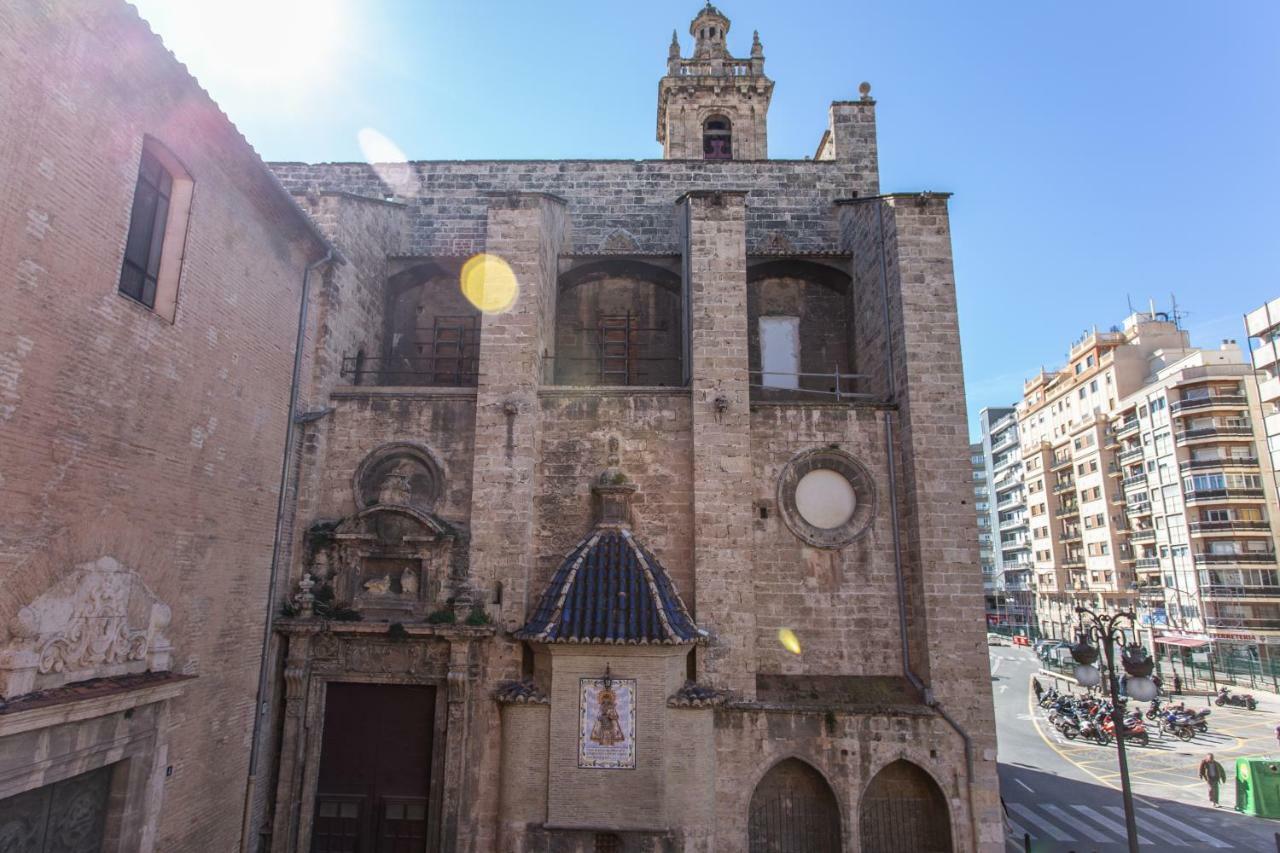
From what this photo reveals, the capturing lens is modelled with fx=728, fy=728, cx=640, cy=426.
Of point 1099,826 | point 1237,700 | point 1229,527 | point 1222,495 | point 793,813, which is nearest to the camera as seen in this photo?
point 793,813

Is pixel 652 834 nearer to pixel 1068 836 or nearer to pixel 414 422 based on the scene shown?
pixel 414 422

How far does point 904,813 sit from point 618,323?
10008 millimetres

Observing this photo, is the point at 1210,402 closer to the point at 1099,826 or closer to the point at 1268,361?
the point at 1268,361

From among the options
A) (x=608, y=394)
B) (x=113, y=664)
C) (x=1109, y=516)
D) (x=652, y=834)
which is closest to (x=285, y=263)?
(x=608, y=394)

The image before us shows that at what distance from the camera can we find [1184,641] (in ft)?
124

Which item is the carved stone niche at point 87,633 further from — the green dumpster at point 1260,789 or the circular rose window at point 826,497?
the green dumpster at point 1260,789

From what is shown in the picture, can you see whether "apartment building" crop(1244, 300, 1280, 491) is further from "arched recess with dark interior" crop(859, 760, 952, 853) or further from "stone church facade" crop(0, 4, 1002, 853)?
"arched recess with dark interior" crop(859, 760, 952, 853)

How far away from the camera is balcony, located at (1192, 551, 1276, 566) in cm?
3825

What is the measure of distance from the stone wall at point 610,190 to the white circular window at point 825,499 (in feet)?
23.1

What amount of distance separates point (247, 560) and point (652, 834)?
6.70 metres

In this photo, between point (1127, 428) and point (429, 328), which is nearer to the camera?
point (429, 328)

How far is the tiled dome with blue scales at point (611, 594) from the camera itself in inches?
404

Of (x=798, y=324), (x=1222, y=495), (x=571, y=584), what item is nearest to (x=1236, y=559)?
Answer: (x=1222, y=495)

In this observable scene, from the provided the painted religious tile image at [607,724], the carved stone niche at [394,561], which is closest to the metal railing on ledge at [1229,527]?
the painted religious tile image at [607,724]
